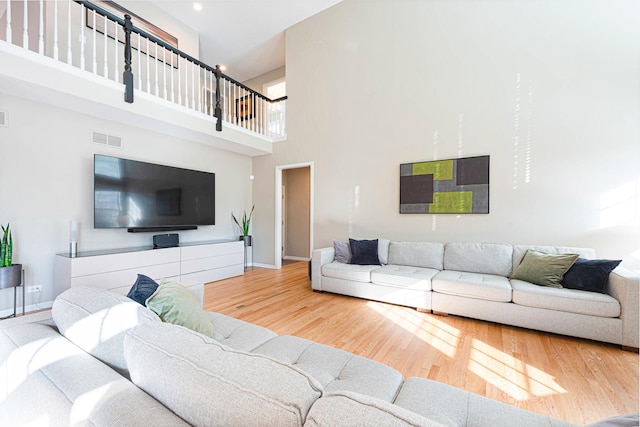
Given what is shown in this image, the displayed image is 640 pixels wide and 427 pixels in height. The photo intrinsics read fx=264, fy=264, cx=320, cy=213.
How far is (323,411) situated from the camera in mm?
490

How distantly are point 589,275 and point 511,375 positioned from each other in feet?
4.77

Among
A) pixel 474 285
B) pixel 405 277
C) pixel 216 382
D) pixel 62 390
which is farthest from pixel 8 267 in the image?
pixel 474 285

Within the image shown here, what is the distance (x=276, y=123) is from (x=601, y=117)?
4958 millimetres

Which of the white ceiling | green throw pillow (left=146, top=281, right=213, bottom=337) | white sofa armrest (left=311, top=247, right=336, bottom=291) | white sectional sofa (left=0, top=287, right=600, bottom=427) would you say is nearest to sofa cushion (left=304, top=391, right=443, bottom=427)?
white sectional sofa (left=0, top=287, right=600, bottom=427)

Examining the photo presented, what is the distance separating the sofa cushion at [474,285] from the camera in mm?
2648

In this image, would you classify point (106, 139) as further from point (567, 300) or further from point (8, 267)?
point (567, 300)

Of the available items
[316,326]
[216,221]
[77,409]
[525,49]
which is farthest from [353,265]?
[525,49]

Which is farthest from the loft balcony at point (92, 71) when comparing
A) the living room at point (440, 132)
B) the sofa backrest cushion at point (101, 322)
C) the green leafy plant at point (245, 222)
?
the sofa backrest cushion at point (101, 322)

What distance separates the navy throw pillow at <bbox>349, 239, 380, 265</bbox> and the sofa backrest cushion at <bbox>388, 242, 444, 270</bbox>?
0.24 m

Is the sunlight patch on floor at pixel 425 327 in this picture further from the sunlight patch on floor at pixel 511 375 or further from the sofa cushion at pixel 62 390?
the sofa cushion at pixel 62 390

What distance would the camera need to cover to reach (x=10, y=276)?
8.57 ft

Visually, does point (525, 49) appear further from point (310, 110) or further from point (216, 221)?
point (216, 221)

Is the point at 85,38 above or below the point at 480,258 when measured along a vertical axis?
above

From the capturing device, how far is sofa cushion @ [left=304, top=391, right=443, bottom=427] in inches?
18.0
